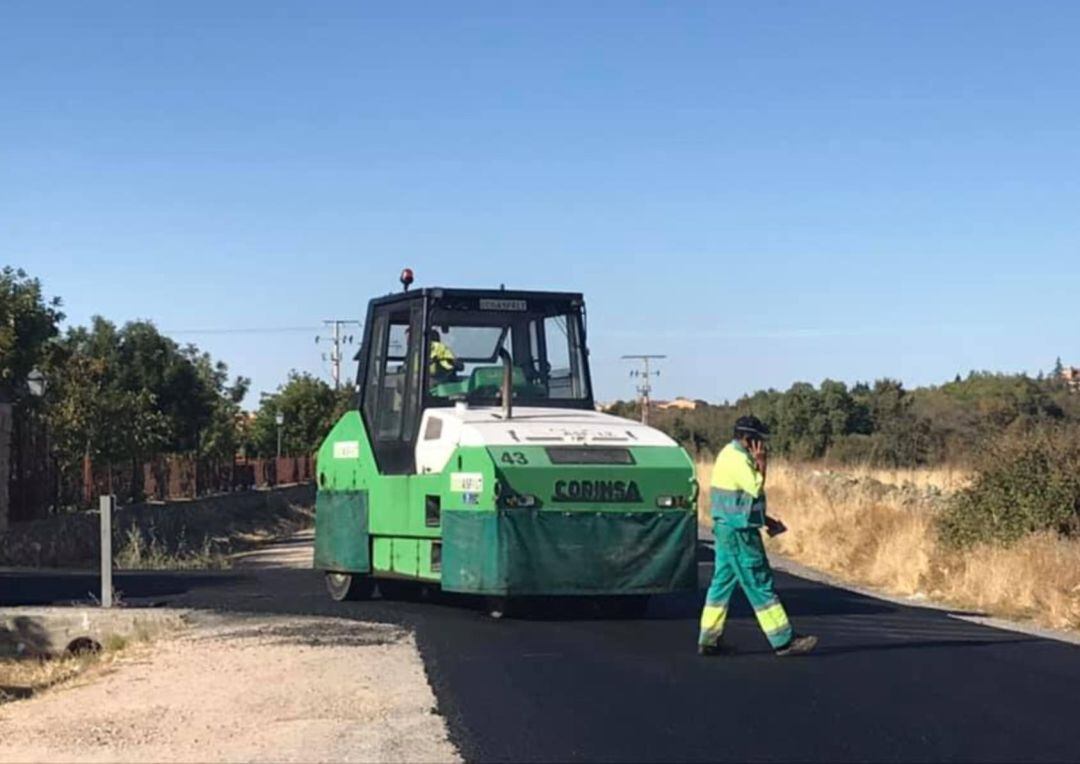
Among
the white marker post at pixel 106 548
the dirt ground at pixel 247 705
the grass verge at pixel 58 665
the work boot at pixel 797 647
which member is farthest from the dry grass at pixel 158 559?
the work boot at pixel 797 647

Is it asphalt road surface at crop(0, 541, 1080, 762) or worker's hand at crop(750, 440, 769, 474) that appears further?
worker's hand at crop(750, 440, 769, 474)

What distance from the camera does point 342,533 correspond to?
14750 mm

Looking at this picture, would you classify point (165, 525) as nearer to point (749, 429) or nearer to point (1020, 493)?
point (1020, 493)

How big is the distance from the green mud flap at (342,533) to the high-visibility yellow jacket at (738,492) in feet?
15.5

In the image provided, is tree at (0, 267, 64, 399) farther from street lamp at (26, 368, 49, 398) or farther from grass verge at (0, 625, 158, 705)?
grass verge at (0, 625, 158, 705)

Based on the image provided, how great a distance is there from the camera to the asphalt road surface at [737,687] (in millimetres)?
7758

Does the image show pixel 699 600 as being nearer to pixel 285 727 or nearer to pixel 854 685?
pixel 854 685

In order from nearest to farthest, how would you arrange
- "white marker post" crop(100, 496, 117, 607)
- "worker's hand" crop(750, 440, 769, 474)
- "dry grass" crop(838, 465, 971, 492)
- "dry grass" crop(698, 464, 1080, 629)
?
"worker's hand" crop(750, 440, 769, 474) < "white marker post" crop(100, 496, 117, 607) < "dry grass" crop(698, 464, 1080, 629) < "dry grass" crop(838, 465, 971, 492)

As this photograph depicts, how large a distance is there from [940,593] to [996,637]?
526 centimetres

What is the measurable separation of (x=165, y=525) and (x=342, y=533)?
2204cm

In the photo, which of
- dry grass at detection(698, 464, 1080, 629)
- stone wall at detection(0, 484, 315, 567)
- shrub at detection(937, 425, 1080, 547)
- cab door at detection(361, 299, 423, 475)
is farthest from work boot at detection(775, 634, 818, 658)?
stone wall at detection(0, 484, 315, 567)

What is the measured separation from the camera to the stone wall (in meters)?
26.8

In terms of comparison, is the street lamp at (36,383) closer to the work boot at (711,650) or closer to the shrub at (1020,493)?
the shrub at (1020,493)

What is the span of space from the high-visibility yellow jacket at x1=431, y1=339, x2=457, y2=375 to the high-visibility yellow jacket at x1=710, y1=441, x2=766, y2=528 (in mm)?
3930
